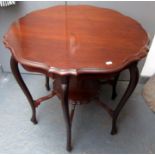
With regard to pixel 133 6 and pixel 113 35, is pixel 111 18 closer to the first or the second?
pixel 113 35

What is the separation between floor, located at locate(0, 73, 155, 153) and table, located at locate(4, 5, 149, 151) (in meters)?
0.34

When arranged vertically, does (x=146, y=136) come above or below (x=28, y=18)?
below

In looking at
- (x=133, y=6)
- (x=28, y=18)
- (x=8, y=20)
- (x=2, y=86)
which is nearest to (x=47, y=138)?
(x=2, y=86)

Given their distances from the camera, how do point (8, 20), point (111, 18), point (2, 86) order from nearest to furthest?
point (111, 18) → point (8, 20) → point (2, 86)

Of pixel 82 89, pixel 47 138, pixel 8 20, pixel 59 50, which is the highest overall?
pixel 59 50

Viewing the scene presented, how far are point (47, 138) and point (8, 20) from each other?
34.2 inches

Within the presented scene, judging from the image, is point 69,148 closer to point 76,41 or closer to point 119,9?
point 76,41

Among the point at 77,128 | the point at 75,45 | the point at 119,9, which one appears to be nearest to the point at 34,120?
the point at 77,128

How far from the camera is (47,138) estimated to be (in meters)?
1.28

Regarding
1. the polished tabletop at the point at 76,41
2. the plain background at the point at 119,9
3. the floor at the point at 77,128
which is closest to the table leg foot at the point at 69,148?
the floor at the point at 77,128

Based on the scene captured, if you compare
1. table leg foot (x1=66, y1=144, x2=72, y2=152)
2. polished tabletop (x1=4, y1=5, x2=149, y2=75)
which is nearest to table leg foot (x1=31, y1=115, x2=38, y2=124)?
table leg foot (x1=66, y1=144, x2=72, y2=152)

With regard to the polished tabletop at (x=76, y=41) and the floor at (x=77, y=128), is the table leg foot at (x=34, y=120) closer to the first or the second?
the floor at (x=77, y=128)

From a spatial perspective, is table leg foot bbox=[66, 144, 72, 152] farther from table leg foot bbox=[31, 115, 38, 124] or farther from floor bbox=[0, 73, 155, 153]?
table leg foot bbox=[31, 115, 38, 124]

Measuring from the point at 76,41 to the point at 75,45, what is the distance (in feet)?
0.11
